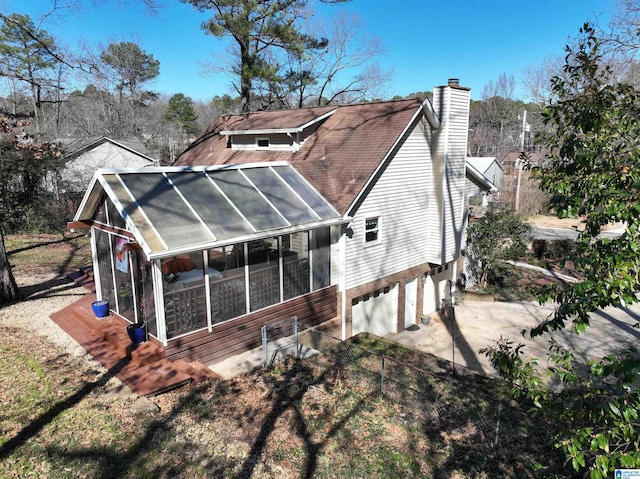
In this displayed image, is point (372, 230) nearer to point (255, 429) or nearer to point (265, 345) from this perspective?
point (265, 345)

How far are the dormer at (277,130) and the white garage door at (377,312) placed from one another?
235 inches

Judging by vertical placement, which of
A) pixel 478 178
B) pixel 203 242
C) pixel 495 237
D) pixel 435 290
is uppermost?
pixel 478 178

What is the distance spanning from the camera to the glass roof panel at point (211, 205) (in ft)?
31.2

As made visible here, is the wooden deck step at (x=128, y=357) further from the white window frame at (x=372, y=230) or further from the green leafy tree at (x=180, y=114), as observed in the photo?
the green leafy tree at (x=180, y=114)

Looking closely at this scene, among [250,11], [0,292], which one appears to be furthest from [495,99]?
[0,292]

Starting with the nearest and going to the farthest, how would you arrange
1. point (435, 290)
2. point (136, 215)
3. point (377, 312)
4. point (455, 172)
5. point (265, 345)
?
point (136, 215), point (265, 345), point (377, 312), point (455, 172), point (435, 290)

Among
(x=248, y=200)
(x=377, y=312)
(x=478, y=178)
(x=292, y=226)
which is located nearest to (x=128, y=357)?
(x=248, y=200)

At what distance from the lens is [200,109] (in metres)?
95.6

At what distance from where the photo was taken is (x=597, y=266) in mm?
3771

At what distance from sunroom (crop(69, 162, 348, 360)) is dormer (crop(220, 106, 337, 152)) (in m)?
3.65

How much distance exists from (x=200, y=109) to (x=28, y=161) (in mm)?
77540

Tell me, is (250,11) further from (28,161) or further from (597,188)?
(597,188)

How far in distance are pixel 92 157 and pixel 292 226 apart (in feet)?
87.5

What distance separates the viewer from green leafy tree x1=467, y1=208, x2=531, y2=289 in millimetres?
18578
